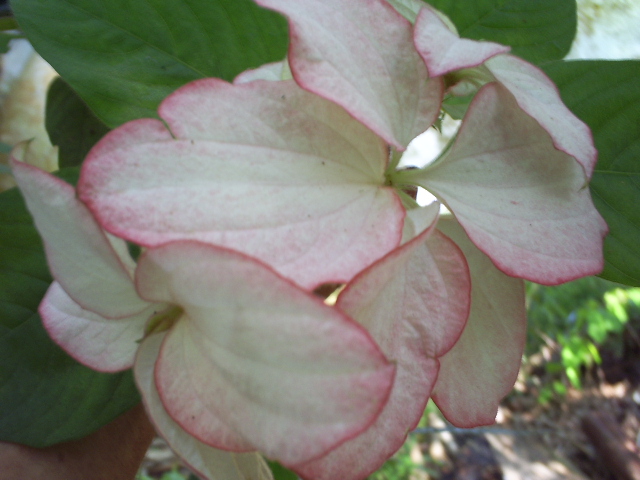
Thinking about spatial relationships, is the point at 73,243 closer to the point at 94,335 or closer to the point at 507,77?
the point at 94,335

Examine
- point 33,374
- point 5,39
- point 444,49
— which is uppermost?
point 444,49

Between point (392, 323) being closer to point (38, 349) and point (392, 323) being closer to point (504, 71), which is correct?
point (504, 71)

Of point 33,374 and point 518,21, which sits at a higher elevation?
point 518,21

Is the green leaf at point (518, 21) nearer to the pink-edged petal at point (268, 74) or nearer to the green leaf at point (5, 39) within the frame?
the pink-edged petal at point (268, 74)

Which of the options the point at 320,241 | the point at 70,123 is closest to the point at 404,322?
the point at 320,241

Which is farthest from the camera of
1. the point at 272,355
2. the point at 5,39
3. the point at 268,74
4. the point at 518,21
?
the point at 5,39

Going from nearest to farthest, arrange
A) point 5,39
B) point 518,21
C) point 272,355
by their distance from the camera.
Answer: point 272,355 → point 518,21 → point 5,39

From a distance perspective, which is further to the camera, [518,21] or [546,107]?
[518,21]
